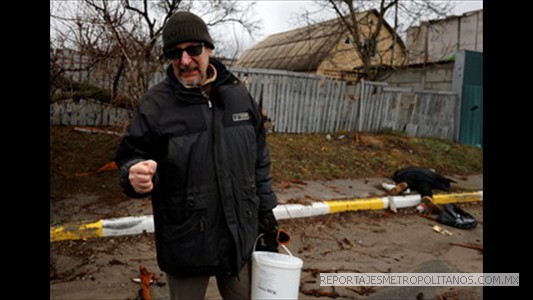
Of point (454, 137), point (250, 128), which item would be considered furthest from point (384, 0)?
point (250, 128)

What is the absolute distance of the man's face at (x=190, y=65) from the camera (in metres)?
2.00

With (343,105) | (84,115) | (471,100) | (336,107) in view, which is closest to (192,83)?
(84,115)

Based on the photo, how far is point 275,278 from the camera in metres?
2.04

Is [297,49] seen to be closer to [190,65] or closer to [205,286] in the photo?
[190,65]

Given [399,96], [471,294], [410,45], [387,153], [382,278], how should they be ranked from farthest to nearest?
1. [410,45]
2. [399,96]
3. [387,153]
4. [382,278]
5. [471,294]

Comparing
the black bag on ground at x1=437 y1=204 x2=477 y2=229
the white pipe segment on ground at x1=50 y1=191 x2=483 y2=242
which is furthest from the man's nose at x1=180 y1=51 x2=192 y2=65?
the black bag on ground at x1=437 y1=204 x2=477 y2=229

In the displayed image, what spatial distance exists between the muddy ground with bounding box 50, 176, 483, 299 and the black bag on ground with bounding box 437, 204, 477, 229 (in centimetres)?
10

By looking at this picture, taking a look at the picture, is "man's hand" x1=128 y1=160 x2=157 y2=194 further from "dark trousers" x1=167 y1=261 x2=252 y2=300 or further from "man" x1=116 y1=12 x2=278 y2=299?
"dark trousers" x1=167 y1=261 x2=252 y2=300

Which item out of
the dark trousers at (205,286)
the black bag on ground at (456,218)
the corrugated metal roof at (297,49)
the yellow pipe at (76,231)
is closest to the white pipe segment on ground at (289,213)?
the yellow pipe at (76,231)

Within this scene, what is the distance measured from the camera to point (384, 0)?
556 inches

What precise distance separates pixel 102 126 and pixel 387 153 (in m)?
6.88
